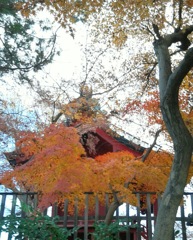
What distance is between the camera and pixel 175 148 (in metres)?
4.77

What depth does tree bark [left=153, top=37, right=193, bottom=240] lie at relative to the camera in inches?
172

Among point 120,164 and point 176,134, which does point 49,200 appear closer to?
point 120,164

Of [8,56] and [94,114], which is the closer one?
[8,56]

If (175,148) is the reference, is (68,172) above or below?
below

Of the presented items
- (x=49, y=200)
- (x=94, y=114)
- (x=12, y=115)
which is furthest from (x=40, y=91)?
(x=49, y=200)

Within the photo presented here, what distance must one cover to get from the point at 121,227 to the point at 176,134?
167cm

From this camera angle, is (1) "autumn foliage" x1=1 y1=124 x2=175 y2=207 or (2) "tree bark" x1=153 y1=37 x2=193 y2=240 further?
(1) "autumn foliage" x1=1 y1=124 x2=175 y2=207

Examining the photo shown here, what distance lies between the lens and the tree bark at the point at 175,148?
4.36m

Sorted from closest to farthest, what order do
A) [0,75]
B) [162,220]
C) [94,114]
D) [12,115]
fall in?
[162,220] < [0,75] < [12,115] < [94,114]

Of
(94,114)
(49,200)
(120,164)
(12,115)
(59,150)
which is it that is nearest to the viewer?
(49,200)

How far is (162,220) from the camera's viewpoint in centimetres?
437

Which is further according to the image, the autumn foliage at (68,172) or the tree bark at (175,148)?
the autumn foliage at (68,172)

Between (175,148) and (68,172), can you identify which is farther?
(68,172)

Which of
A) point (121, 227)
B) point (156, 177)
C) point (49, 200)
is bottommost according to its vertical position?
point (121, 227)
